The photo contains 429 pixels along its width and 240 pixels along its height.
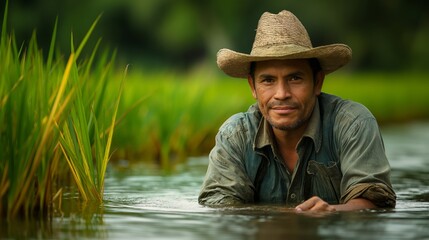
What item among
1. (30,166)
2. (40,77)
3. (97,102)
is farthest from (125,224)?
(97,102)

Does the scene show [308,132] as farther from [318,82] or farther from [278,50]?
[278,50]

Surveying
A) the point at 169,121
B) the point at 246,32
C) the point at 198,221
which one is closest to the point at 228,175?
the point at 198,221

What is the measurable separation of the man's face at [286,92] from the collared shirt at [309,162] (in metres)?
0.14

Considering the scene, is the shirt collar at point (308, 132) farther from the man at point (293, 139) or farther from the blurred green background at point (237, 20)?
the blurred green background at point (237, 20)

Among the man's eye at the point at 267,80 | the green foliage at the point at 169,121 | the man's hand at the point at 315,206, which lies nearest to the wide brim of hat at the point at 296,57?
the man's eye at the point at 267,80

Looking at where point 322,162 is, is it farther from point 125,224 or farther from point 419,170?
point 419,170

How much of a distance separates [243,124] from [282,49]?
641 millimetres

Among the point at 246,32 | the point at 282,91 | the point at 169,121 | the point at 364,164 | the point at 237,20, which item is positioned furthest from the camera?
the point at 246,32

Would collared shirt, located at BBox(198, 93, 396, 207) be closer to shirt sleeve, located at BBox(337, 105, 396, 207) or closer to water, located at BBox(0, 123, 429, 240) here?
shirt sleeve, located at BBox(337, 105, 396, 207)

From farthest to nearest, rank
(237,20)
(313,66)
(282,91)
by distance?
(237,20) → (313,66) → (282,91)

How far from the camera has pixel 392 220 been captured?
243 inches

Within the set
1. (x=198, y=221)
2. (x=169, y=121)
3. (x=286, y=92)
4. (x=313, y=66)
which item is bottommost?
(x=198, y=221)

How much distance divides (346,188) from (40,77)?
1872mm

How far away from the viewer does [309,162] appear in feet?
Result: 22.4
